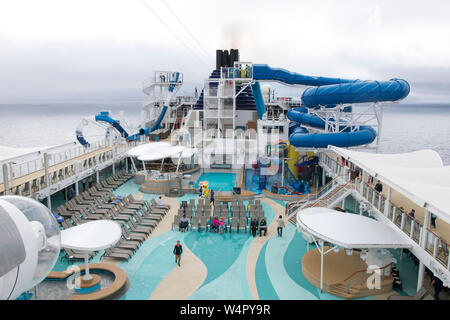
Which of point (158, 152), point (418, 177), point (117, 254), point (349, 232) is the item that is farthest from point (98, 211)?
point (418, 177)

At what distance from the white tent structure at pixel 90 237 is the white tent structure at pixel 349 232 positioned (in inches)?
220

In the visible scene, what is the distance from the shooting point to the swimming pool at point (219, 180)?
2066 cm

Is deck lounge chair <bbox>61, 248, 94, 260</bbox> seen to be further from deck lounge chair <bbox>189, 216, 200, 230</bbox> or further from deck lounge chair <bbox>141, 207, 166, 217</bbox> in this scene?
deck lounge chair <bbox>141, 207, 166, 217</bbox>

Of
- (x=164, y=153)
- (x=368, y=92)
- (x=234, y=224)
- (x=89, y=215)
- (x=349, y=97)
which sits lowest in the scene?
(x=234, y=224)

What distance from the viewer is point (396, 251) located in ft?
42.4

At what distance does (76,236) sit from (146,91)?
2631 cm

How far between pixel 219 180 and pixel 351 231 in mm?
13414

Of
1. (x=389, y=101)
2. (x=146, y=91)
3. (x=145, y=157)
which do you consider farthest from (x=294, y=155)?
(x=146, y=91)

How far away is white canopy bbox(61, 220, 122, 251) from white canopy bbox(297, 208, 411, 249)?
5.57 metres

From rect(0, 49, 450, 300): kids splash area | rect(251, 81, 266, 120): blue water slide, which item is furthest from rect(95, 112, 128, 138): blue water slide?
rect(251, 81, 266, 120): blue water slide

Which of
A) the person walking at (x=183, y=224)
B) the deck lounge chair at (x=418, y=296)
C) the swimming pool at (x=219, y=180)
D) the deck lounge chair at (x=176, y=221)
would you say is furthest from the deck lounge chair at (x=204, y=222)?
the deck lounge chair at (x=418, y=296)

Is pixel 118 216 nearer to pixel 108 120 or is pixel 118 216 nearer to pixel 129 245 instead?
pixel 129 245

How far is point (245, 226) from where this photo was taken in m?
13.9
